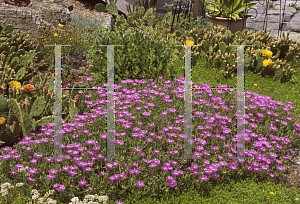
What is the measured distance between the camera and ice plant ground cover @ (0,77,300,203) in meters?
3.30

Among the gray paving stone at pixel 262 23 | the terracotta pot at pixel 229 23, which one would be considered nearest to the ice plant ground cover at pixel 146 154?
the terracotta pot at pixel 229 23

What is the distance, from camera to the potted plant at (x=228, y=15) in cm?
909

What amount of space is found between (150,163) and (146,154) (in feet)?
1.14

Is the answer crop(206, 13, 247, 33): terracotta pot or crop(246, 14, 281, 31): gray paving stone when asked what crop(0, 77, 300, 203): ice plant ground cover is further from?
crop(246, 14, 281, 31): gray paving stone

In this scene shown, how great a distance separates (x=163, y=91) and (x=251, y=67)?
119 inches

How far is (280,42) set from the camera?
7934 mm

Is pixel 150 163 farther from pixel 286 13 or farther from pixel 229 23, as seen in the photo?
pixel 286 13

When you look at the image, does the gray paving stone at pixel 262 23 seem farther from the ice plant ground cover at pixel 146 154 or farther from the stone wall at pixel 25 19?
the ice plant ground cover at pixel 146 154

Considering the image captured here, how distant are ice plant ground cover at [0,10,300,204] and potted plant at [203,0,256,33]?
4930 millimetres

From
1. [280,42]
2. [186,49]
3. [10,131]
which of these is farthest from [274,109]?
[10,131]

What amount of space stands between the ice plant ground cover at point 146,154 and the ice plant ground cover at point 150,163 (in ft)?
0.03

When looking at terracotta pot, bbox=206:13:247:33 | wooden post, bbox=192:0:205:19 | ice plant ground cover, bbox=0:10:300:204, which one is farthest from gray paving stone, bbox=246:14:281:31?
ice plant ground cover, bbox=0:10:300:204

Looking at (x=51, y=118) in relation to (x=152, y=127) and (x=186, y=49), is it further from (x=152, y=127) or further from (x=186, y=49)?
(x=186, y=49)

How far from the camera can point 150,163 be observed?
3557mm
